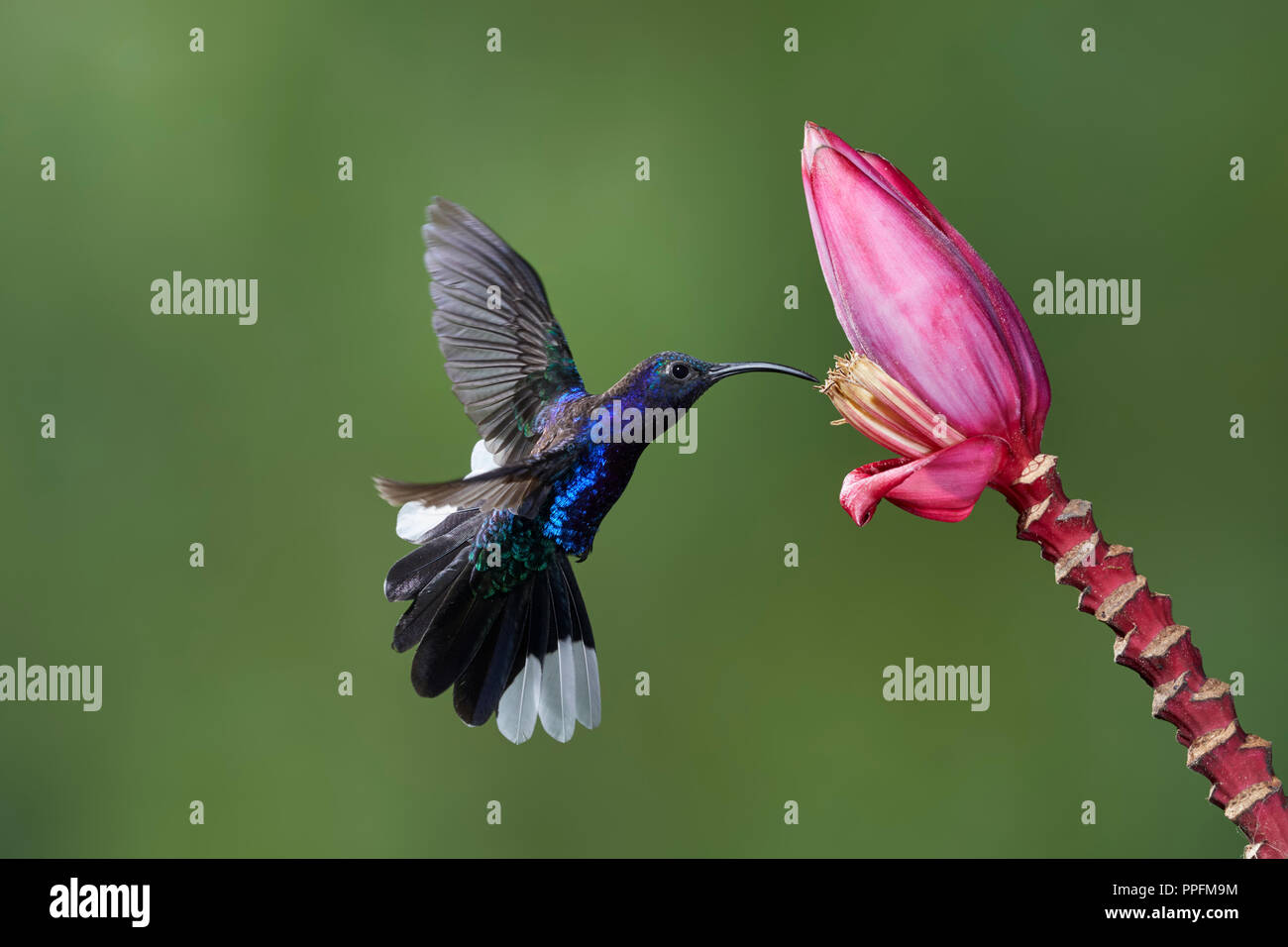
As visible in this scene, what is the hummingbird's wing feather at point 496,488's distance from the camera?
50cm

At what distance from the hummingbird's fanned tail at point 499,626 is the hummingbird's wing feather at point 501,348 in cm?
9

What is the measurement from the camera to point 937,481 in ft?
1.34

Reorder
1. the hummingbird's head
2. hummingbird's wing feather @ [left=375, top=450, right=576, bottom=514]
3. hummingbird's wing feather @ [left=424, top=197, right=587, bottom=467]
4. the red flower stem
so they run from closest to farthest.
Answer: the red flower stem, hummingbird's wing feather @ [left=375, top=450, right=576, bottom=514], the hummingbird's head, hummingbird's wing feather @ [left=424, top=197, right=587, bottom=467]

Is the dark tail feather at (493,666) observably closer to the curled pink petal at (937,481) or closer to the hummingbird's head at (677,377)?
the hummingbird's head at (677,377)

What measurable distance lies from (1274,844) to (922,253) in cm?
22

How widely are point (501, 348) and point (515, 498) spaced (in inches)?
6.5

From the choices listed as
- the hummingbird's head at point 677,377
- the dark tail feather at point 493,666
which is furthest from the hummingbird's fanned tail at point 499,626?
the hummingbird's head at point 677,377

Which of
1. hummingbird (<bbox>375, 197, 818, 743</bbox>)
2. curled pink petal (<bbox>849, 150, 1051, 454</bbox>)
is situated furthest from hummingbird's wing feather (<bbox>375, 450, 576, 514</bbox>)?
curled pink petal (<bbox>849, 150, 1051, 454</bbox>)

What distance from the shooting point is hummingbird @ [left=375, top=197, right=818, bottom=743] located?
67 centimetres

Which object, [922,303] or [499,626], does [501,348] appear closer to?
[499,626]

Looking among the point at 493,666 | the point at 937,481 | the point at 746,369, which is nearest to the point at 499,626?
the point at 493,666

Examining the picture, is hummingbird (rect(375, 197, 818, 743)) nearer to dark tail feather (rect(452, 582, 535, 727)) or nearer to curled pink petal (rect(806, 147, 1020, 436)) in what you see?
dark tail feather (rect(452, 582, 535, 727))

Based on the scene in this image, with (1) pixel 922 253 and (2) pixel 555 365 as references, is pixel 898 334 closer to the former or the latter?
(1) pixel 922 253

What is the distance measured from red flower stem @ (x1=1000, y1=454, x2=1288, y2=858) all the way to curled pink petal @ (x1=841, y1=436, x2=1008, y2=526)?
0.02m
